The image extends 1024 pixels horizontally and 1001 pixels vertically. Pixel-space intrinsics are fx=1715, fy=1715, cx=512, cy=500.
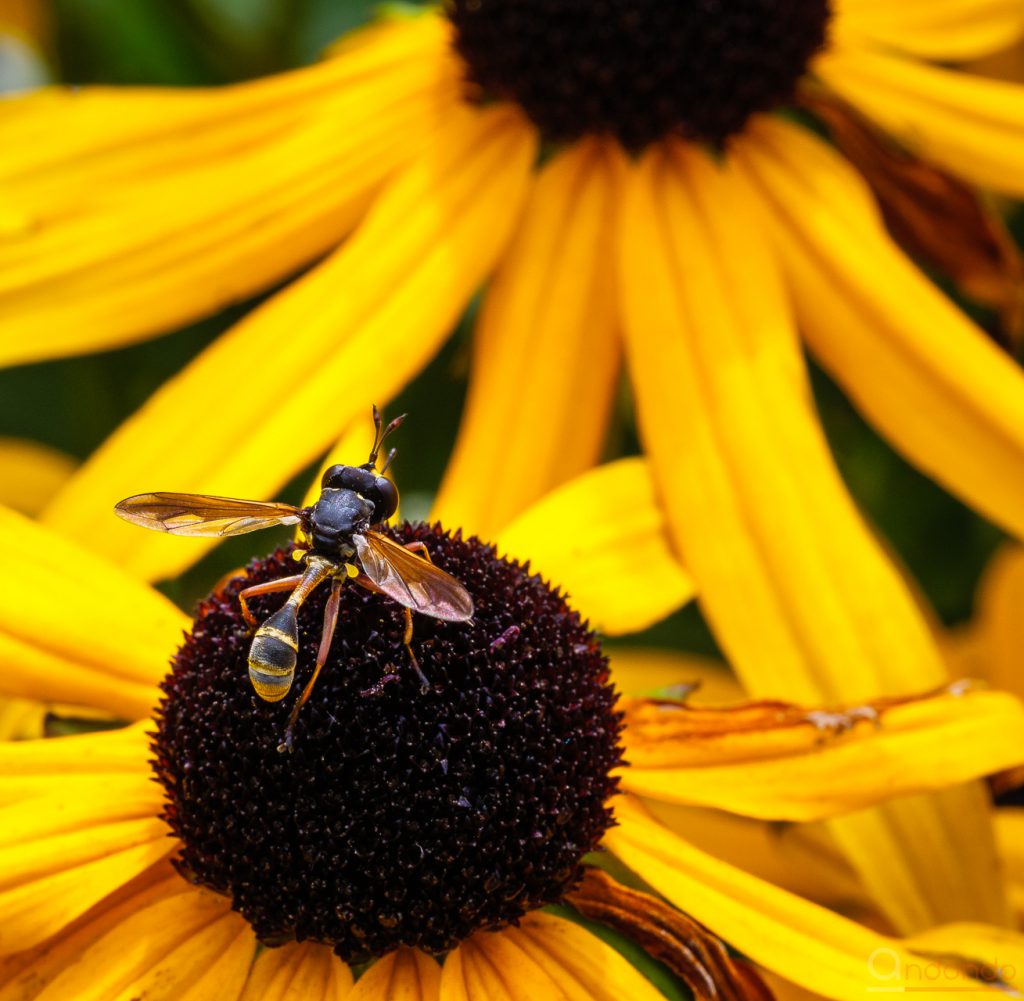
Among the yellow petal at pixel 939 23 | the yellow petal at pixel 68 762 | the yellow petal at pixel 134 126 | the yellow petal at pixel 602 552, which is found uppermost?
the yellow petal at pixel 939 23

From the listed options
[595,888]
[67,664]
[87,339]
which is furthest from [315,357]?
[595,888]

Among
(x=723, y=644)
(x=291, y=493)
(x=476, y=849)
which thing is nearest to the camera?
(x=476, y=849)

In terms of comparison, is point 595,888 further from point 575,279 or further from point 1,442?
point 1,442

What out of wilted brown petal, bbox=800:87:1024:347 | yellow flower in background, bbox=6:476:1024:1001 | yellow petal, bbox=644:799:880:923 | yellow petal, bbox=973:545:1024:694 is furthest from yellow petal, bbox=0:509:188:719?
yellow petal, bbox=973:545:1024:694

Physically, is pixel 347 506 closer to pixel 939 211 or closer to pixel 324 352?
pixel 324 352

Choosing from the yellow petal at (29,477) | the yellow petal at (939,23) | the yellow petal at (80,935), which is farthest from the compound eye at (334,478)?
the yellow petal at (939,23)

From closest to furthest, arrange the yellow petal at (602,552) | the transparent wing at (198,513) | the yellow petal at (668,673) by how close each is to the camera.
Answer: the transparent wing at (198,513), the yellow petal at (602,552), the yellow petal at (668,673)

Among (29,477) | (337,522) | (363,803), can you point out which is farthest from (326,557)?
(29,477)

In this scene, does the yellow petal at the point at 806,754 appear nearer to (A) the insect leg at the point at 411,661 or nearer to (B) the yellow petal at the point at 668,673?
(A) the insect leg at the point at 411,661
